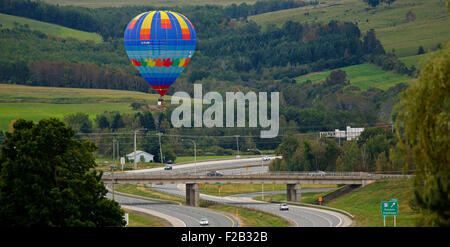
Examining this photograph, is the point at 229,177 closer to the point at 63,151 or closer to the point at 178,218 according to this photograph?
the point at 178,218

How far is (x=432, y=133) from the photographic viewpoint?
34281mm

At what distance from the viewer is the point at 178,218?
9794 centimetres

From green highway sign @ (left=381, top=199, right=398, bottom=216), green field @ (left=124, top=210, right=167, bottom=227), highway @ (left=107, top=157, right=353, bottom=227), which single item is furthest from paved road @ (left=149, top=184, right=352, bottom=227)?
green field @ (left=124, top=210, right=167, bottom=227)

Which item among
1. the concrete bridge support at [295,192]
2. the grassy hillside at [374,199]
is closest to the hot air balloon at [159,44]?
the concrete bridge support at [295,192]

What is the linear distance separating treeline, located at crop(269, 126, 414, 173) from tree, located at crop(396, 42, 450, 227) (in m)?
98.8

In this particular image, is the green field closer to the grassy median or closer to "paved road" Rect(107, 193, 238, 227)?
"paved road" Rect(107, 193, 238, 227)

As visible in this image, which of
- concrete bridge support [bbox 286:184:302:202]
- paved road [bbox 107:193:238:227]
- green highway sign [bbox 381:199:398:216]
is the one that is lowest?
paved road [bbox 107:193:238:227]

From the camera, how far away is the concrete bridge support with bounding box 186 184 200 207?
11988cm

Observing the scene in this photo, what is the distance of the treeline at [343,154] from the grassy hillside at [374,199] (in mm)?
19305

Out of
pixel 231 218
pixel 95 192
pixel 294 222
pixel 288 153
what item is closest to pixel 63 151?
pixel 95 192

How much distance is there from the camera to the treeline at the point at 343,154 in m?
142

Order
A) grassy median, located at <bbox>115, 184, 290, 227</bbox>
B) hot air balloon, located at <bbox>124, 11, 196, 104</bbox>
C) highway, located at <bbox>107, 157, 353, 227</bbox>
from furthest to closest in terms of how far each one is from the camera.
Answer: hot air balloon, located at <bbox>124, 11, 196, 104</bbox>
grassy median, located at <bbox>115, 184, 290, 227</bbox>
highway, located at <bbox>107, 157, 353, 227</bbox>

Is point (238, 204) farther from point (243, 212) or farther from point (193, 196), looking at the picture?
point (243, 212)

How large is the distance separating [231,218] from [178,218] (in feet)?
19.8
